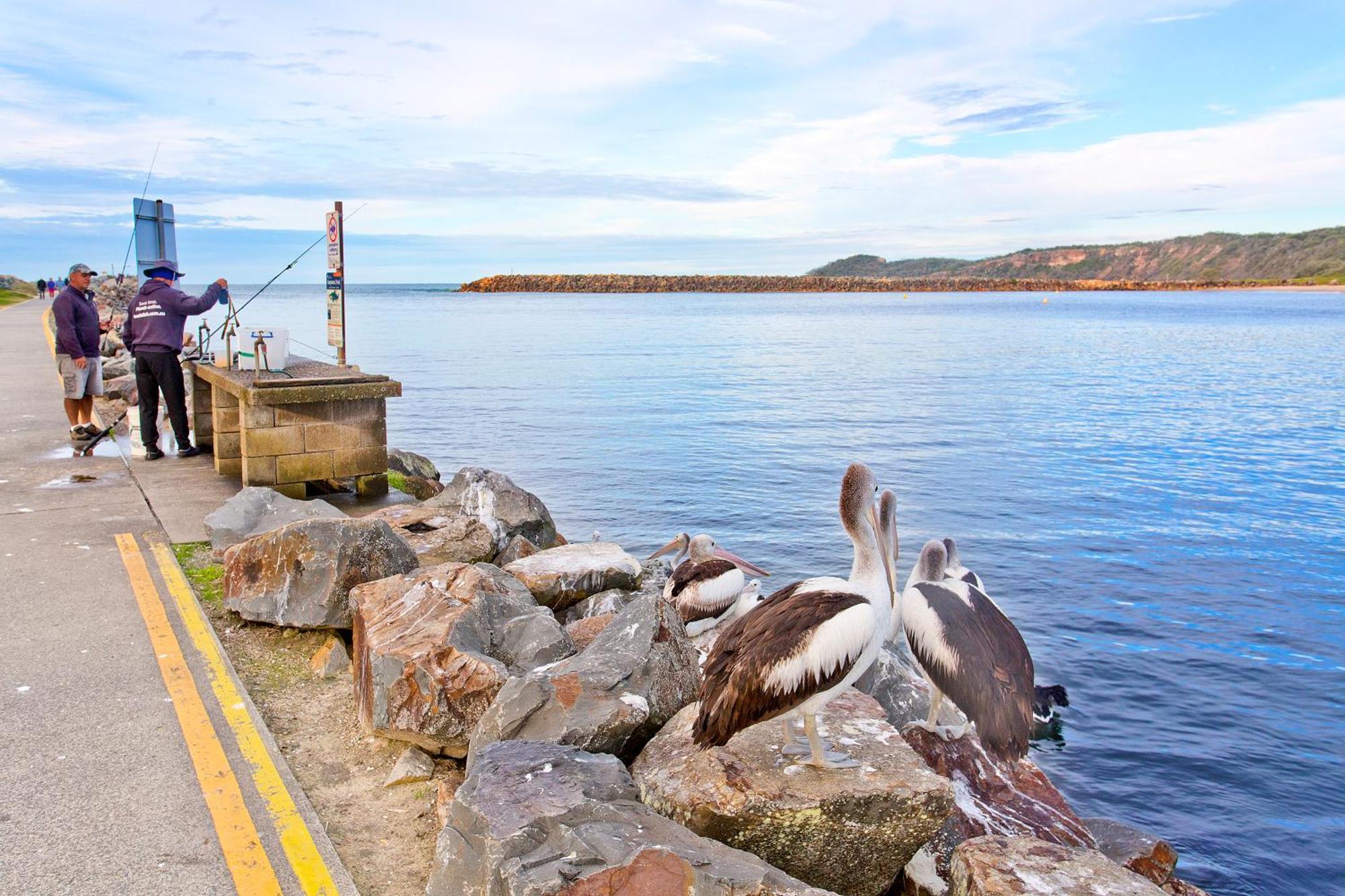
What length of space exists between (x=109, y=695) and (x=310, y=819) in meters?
2.08

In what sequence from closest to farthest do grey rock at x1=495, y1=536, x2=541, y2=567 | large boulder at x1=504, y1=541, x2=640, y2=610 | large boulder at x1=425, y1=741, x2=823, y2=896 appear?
large boulder at x1=425, y1=741, x2=823, y2=896, large boulder at x1=504, y1=541, x2=640, y2=610, grey rock at x1=495, y1=536, x2=541, y2=567

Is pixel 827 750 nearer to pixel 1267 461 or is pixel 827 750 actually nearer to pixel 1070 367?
pixel 1267 461

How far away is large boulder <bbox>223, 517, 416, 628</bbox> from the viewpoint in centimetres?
716

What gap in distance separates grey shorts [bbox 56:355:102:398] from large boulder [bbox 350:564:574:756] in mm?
9440

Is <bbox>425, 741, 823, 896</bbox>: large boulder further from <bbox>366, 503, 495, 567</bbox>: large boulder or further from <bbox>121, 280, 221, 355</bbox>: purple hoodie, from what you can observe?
<bbox>121, 280, 221, 355</bbox>: purple hoodie

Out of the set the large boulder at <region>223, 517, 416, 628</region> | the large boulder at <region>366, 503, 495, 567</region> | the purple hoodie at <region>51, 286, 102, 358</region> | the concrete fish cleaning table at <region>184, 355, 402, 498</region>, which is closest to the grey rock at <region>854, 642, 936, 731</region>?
the large boulder at <region>366, 503, 495, 567</region>

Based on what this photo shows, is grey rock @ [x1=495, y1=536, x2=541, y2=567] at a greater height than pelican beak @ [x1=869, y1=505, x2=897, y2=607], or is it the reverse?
pelican beak @ [x1=869, y1=505, x2=897, y2=607]

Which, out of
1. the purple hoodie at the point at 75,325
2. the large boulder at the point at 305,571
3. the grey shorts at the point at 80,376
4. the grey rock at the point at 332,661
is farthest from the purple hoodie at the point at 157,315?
the grey rock at the point at 332,661

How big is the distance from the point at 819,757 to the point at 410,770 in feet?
7.19

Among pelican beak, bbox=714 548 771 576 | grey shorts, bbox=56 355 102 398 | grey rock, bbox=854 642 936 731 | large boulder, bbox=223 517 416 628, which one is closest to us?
large boulder, bbox=223 517 416 628

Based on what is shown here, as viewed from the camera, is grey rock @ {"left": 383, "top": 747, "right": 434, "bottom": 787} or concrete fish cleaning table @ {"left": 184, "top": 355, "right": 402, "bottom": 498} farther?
concrete fish cleaning table @ {"left": 184, "top": 355, "right": 402, "bottom": 498}

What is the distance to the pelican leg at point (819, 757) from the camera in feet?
16.5

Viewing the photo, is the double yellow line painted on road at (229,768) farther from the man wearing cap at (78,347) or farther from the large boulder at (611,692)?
the man wearing cap at (78,347)

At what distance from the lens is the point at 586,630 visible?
734cm
